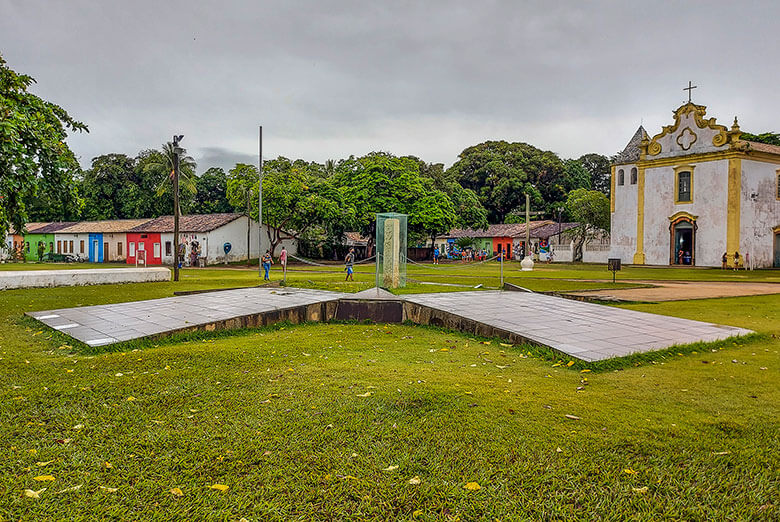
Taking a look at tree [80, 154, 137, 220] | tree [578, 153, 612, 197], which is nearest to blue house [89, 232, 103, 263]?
tree [80, 154, 137, 220]

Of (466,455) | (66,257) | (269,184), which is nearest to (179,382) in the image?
(466,455)

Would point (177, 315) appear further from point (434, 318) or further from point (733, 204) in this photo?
point (733, 204)

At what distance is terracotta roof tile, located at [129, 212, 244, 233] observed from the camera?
1476 inches

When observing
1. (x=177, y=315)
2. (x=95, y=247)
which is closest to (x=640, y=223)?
(x=177, y=315)

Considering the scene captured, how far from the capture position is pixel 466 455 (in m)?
3.37

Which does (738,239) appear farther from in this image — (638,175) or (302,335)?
(302,335)

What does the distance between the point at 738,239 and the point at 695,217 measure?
9.45 feet

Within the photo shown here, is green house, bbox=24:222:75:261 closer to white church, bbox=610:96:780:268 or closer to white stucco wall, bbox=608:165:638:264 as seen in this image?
white stucco wall, bbox=608:165:638:264

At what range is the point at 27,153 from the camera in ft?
27.7

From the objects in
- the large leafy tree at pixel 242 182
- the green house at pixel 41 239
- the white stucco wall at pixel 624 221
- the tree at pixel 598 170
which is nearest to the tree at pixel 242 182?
the large leafy tree at pixel 242 182

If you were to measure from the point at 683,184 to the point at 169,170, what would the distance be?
37995 millimetres

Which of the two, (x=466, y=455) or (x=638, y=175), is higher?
(x=638, y=175)

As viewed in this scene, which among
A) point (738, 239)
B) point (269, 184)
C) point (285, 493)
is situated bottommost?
point (285, 493)

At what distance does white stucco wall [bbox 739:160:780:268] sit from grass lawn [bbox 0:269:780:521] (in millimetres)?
31768
